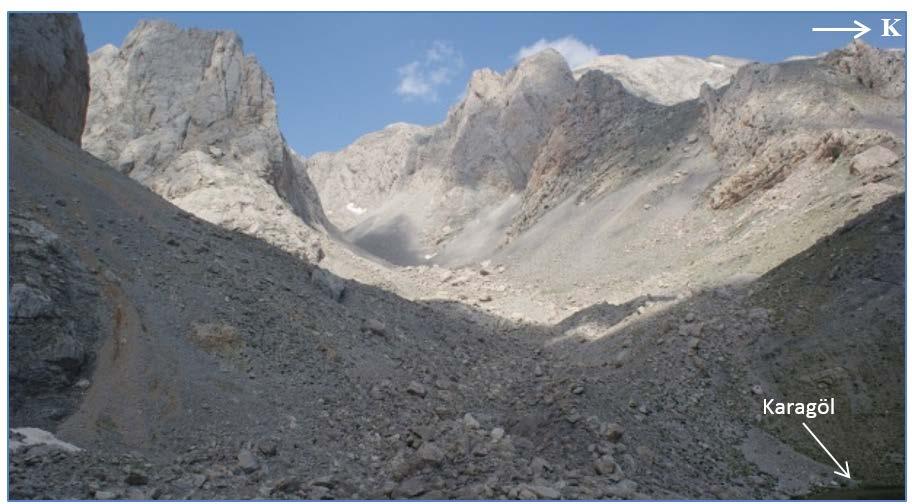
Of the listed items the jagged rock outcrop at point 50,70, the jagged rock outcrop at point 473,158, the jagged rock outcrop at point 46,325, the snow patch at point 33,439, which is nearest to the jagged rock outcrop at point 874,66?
the jagged rock outcrop at point 473,158

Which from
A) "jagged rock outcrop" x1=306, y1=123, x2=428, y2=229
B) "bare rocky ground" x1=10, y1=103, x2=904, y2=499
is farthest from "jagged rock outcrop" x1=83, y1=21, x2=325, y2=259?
"jagged rock outcrop" x1=306, y1=123, x2=428, y2=229

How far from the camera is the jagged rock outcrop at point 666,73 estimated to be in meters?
117

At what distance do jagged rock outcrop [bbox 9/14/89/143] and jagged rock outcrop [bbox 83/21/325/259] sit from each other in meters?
15.0

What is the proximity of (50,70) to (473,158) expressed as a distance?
64.0 metres

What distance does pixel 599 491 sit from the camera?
974cm

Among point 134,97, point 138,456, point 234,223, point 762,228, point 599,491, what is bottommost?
point 599,491

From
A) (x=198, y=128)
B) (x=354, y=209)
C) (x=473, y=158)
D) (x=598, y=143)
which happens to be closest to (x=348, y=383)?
(x=198, y=128)

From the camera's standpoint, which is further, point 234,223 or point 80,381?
point 234,223

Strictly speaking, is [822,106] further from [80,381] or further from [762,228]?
[80,381]

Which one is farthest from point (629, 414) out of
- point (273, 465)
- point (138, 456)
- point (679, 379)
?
point (138, 456)

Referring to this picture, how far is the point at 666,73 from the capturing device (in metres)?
126

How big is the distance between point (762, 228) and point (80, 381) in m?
24.5

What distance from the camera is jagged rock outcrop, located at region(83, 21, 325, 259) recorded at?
42.2 m

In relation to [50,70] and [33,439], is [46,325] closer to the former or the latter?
[33,439]
